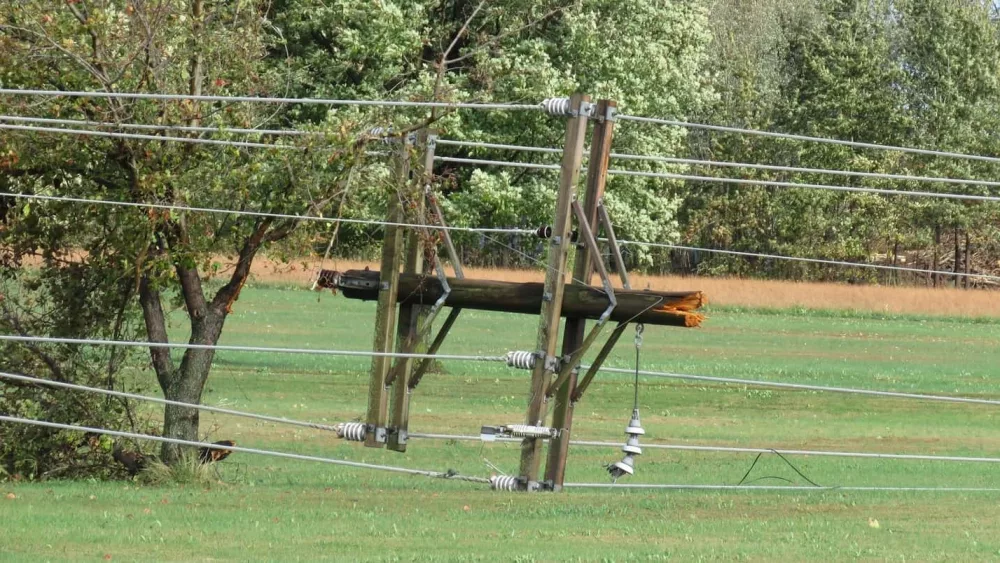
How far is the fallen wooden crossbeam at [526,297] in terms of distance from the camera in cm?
986

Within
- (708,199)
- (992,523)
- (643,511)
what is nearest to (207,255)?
(643,511)

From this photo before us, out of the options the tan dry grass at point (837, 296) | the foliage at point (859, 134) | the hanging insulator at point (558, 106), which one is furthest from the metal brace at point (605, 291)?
the foliage at point (859, 134)

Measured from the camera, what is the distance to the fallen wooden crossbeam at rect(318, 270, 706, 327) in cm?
986

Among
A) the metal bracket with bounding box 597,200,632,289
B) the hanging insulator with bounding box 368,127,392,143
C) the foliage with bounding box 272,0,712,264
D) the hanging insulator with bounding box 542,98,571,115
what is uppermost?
the foliage with bounding box 272,0,712,264

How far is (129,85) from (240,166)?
114cm

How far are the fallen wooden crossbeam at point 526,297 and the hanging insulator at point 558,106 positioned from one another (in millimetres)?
1201

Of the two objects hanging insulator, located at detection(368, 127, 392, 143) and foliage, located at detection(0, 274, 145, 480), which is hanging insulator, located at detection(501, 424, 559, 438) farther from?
foliage, located at detection(0, 274, 145, 480)

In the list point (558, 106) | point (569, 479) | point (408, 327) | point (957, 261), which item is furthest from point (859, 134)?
point (558, 106)

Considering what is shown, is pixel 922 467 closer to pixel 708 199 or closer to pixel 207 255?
pixel 207 255

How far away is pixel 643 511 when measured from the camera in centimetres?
1148

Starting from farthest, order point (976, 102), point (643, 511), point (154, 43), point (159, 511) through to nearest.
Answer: point (976, 102) → point (154, 43) → point (643, 511) → point (159, 511)

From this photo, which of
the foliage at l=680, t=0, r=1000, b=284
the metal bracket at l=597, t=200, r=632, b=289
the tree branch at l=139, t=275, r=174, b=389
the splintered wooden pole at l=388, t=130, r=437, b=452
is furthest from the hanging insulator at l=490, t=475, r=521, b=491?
the foliage at l=680, t=0, r=1000, b=284

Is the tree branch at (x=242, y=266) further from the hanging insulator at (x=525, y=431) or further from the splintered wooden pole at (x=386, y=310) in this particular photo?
the hanging insulator at (x=525, y=431)

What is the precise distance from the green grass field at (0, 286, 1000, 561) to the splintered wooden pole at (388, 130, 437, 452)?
2.02ft
